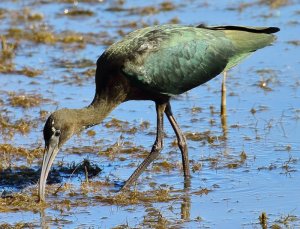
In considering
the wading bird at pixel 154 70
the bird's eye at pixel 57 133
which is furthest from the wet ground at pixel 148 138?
the bird's eye at pixel 57 133

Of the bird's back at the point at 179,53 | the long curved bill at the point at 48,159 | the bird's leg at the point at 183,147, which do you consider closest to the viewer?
the long curved bill at the point at 48,159

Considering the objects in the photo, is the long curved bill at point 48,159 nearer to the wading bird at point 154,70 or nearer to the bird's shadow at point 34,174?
the wading bird at point 154,70

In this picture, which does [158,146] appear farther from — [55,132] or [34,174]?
[34,174]

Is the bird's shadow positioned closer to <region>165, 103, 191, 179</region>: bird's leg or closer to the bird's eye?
the bird's eye

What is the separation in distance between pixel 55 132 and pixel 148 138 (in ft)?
6.16

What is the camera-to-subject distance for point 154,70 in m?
8.89

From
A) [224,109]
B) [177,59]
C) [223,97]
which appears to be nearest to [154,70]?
[177,59]

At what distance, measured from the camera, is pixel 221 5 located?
15352 millimetres

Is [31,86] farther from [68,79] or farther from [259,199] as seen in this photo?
[259,199]

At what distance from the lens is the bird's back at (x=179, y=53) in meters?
8.83

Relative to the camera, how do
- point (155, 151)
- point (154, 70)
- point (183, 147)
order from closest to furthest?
point (154, 70)
point (155, 151)
point (183, 147)

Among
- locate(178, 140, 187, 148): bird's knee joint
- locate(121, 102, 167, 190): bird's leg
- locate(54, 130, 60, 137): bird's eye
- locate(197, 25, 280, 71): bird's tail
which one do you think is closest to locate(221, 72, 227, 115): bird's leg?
locate(197, 25, 280, 71): bird's tail

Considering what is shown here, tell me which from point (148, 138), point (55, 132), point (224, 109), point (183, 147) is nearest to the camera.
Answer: point (55, 132)

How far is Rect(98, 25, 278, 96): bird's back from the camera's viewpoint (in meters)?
8.83
